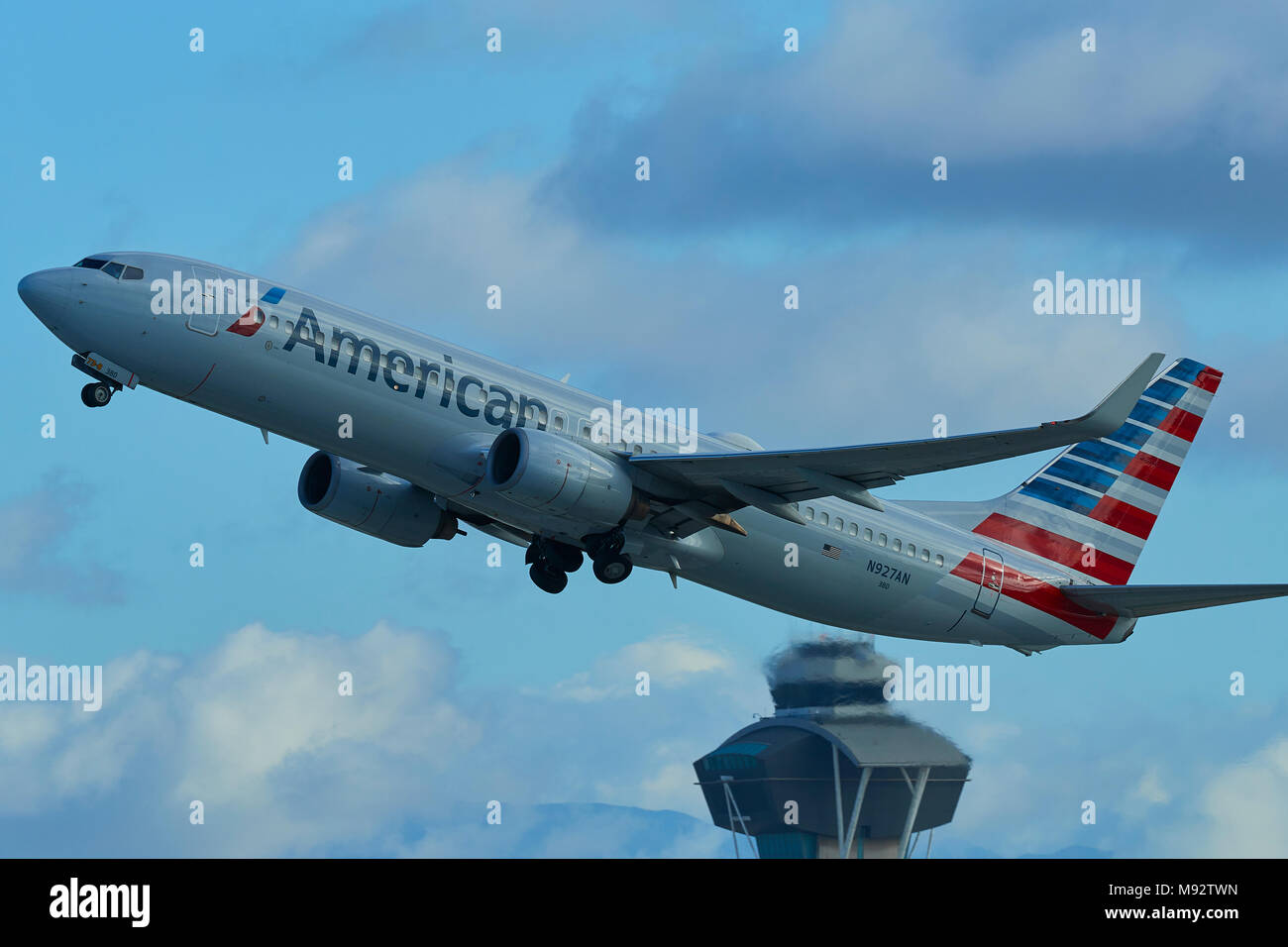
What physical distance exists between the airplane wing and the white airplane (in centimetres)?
6

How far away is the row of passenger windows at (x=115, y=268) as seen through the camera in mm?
32750

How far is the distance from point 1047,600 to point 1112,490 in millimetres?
6718

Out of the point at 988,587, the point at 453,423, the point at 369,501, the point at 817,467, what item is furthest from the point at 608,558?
the point at 988,587

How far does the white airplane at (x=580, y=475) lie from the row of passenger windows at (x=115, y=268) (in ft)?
0.14

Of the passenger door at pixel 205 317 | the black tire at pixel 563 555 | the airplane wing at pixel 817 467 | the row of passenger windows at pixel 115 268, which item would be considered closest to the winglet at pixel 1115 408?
the airplane wing at pixel 817 467

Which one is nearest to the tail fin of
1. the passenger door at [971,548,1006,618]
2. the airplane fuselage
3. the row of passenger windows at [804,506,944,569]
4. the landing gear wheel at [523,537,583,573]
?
the passenger door at [971,548,1006,618]

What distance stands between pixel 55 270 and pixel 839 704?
144ft

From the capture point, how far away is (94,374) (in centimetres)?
3272

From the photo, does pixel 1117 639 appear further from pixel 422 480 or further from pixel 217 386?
pixel 217 386

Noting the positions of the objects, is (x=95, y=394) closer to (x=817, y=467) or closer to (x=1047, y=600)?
(x=817, y=467)

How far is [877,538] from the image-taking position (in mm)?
40594

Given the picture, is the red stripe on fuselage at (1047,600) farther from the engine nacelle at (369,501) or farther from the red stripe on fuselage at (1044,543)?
the engine nacelle at (369,501)

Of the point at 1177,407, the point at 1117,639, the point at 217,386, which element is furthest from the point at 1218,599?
the point at 217,386

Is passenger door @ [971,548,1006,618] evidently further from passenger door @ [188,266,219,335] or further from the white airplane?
passenger door @ [188,266,219,335]
